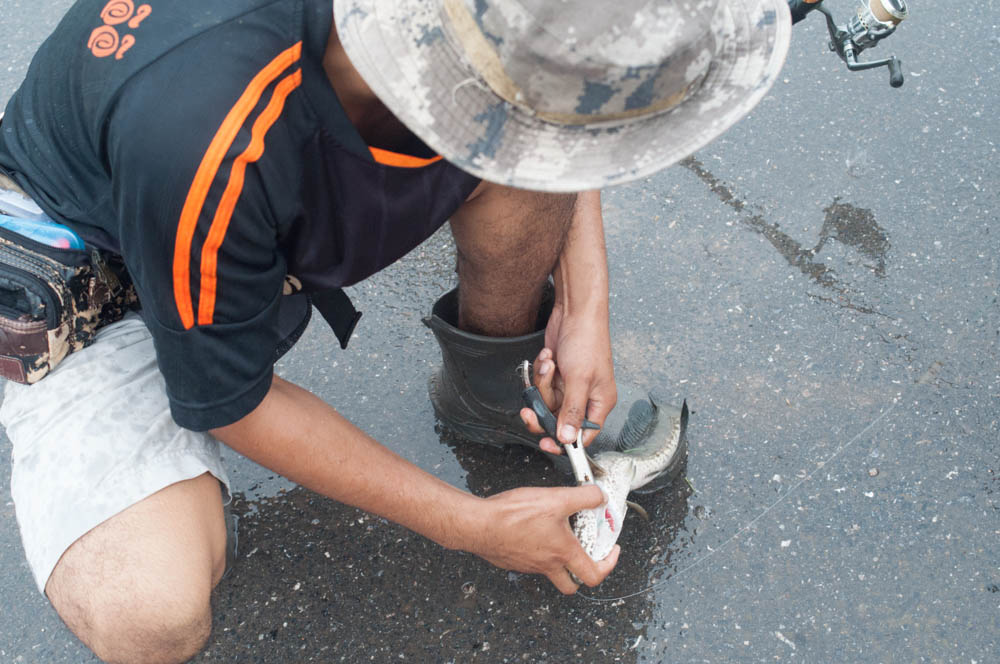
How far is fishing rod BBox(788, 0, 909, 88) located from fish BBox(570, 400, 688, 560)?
3.31 ft

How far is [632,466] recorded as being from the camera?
5.78ft

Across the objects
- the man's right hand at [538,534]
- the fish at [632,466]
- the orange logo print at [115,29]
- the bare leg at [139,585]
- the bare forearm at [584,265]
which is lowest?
the fish at [632,466]

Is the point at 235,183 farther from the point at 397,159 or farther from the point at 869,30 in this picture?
the point at 869,30

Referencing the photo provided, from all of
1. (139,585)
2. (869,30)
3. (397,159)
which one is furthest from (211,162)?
(869,30)

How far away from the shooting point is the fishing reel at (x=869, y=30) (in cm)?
204

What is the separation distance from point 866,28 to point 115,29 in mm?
1775

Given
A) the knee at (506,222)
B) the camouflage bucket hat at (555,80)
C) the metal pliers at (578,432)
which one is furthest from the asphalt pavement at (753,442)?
the camouflage bucket hat at (555,80)

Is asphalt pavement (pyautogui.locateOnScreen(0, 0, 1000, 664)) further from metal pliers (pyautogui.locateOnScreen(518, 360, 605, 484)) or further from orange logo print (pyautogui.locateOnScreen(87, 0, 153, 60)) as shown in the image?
orange logo print (pyautogui.locateOnScreen(87, 0, 153, 60))

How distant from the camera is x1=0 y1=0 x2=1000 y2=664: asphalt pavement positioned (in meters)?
1.72

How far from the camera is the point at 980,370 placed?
2.03m

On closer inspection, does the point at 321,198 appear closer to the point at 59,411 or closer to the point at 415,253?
the point at 59,411

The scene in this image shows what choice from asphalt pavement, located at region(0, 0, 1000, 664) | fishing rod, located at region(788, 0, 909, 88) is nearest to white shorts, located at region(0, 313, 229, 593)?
asphalt pavement, located at region(0, 0, 1000, 664)

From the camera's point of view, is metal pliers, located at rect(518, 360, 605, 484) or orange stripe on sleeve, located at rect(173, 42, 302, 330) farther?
metal pliers, located at rect(518, 360, 605, 484)

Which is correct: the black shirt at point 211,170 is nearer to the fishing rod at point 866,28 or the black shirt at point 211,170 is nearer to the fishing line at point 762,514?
the fishing line at point 762,514
